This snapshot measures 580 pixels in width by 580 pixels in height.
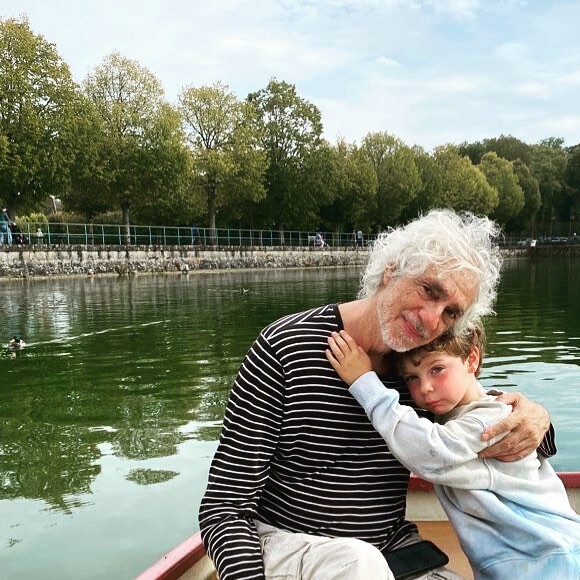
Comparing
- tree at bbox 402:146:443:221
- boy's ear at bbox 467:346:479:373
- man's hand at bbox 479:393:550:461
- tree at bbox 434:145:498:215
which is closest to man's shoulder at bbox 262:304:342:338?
boy's ear at bbox 467:346:479:373

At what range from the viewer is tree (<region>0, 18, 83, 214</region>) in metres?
34.2

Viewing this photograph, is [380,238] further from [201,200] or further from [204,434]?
[201,200]

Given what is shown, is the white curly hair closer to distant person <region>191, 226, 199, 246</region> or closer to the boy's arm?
the boy's arm

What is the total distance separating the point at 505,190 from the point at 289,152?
141 ft

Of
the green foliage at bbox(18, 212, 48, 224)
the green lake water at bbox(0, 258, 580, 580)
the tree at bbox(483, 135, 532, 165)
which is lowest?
the green lake water at bbox(0, 258, 580, 580)

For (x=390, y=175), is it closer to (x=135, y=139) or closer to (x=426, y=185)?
(x=426, y=185)

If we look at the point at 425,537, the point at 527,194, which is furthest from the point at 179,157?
the point at 527,194

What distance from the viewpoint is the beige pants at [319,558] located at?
2045 millimetres

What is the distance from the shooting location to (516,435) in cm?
235

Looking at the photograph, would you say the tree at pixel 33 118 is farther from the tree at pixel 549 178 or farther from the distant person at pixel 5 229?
the tree at pixel 549 178

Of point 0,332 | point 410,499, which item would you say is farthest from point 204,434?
point 0,332

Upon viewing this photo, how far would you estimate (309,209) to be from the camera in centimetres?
5519

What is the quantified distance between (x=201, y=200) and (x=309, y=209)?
9127 millimetres

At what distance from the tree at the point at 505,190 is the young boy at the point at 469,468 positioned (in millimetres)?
87491
